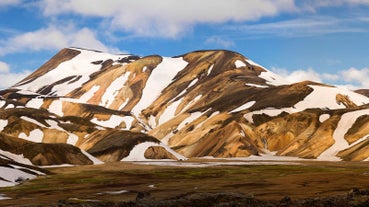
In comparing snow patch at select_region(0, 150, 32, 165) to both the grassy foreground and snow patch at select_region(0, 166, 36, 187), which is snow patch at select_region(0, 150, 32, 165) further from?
the grassy foreground

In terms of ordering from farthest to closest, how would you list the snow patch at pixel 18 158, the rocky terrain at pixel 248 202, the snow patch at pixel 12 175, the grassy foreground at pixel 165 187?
the snow patch at pixel 18 158 < the snow patch at pixel 12 175 < the grassy foreground at pixel 165 187 < the rocky terrain at pixel 248 202

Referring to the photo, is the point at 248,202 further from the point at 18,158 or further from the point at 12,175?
the point at 18,158

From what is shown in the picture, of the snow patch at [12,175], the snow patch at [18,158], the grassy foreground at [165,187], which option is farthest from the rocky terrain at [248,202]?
the snow patch at [18,158]

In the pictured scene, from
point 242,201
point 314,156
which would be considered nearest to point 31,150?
point 314,156

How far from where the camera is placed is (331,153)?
19388cm

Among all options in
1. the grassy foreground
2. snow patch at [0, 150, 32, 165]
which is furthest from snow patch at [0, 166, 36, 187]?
snow patch at [0, 150, 32, 165]

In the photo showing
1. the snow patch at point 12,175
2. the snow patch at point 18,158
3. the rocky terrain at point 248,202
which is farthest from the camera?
the snow patch at point 18,158

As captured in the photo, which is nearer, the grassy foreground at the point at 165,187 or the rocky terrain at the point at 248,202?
the rocky terrain at the point at 248,202

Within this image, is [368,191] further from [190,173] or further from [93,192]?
[190,173]

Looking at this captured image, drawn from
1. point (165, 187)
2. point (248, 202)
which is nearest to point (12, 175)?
point (165, 187)

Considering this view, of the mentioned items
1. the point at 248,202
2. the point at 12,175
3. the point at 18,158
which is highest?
the point at 248,202

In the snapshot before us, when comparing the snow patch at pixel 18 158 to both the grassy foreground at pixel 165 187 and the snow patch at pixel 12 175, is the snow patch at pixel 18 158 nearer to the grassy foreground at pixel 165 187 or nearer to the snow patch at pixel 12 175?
the snow patch at pixel 12 175

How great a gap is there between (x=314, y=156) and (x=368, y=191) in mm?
143006

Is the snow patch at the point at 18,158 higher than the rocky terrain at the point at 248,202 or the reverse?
the reverse
